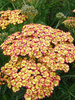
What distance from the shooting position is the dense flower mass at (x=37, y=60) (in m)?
1.52

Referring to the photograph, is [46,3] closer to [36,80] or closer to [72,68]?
[72,68]

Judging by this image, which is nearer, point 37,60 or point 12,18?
point 37,60

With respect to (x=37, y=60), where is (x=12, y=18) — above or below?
above

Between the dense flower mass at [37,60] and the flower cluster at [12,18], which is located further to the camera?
the flower cluster at [12,18]

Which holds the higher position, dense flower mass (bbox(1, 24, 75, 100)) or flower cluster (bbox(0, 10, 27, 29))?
flower cluster (bbox(0, 10, 27, 29))

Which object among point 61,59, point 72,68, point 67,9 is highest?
point 61,59

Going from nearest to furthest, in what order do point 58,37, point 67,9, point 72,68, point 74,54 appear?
point 74,54
point 58,37
point 72,68
point 67,9

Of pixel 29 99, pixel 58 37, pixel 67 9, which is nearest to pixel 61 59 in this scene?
pixel 58 37

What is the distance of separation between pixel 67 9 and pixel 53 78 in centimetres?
169

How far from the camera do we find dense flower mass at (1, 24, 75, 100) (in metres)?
1.52

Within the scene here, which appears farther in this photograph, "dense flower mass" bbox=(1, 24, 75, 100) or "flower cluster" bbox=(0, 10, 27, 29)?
"flower cluster" bbox=(0, 10, 27, 29)

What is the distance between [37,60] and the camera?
180cm

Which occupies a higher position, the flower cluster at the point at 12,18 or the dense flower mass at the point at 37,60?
the flower cluster at the point at 12,18

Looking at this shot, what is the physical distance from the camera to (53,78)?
63.8 inches
